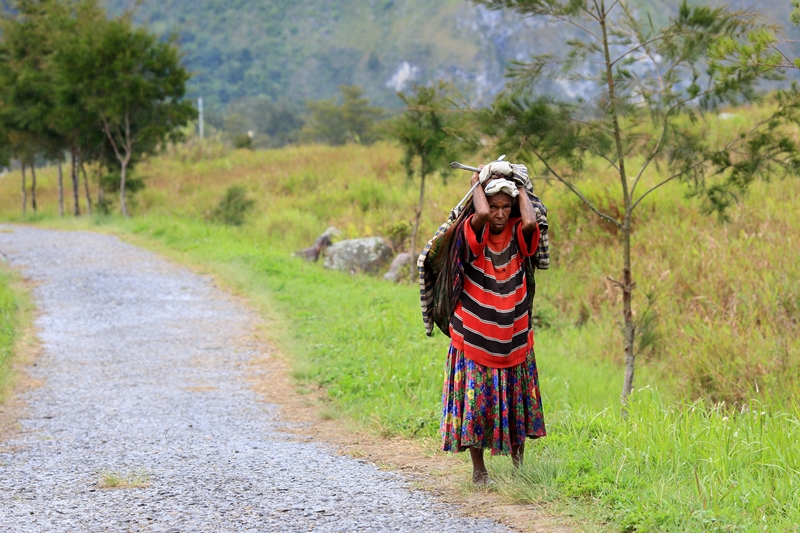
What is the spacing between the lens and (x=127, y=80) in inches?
945

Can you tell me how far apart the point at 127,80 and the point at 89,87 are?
130cm

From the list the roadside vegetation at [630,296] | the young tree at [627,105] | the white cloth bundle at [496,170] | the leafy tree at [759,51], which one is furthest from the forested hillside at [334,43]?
the white cloth bundle at [496,170]

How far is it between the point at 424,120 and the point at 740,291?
6.23 meters

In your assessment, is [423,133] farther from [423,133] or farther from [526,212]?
[526,212]

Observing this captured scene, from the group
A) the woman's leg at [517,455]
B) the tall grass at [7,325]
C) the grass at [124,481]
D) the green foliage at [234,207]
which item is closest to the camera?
the woman's leg at [517,455]

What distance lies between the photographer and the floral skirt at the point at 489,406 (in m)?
4.82

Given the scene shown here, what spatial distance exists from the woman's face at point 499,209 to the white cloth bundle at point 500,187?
0.11 ft

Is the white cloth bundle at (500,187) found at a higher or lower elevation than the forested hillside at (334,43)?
lower

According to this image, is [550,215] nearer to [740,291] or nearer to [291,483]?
[740,291]

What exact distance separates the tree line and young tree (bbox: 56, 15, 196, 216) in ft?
0.09

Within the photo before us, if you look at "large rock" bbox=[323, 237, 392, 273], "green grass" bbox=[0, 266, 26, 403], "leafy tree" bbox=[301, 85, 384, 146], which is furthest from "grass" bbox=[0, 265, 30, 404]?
"leafy tree" bbox=[301, 85, 384, 146]

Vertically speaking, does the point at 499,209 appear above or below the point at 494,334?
above

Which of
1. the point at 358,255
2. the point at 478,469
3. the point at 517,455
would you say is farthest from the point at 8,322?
the point at 517,455

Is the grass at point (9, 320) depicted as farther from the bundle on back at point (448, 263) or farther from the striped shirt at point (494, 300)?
the striped shirt at point (494, 300)
